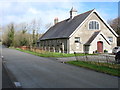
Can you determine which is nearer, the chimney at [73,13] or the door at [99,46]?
the door at [99,46]

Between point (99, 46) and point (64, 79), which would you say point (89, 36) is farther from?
point (64, 79)

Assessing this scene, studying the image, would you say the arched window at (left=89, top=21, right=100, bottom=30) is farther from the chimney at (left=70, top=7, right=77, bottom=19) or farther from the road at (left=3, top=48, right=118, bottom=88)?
the road at (left=3, top=48, right=118, bottom=88)

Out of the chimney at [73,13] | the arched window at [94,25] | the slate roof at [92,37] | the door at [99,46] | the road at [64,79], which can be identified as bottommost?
the road at [64,79]

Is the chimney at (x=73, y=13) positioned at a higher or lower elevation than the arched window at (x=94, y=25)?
higher

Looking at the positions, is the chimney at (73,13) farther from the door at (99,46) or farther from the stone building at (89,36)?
the door at (99,46)

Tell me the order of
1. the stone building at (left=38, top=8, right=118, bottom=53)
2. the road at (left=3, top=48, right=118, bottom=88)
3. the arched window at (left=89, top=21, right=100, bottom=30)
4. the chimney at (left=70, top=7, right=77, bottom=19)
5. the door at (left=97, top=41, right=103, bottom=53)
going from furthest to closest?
the chimney at (left=70, top=7, right=77, bottom=19), the arched window at (left=89, top=21, right=100, bottom=30), the door at (left=97, top=41, right=103, bottom=53), the stone building at (left=38, top=8, right=118, bottom=53), the road at (left=3, top=48, right=118, bottom=88)

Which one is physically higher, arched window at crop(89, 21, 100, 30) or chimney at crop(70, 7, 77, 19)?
chimney at crop(70, 7, 77, 19)

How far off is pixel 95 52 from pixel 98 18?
7.16 m

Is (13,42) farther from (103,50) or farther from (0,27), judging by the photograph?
(103,50)

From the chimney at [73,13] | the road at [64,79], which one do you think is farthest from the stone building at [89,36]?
the road at [64,79]

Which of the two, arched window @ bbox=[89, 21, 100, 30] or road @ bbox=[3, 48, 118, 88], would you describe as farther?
arched window @ bbox=[89, 21, 100, 30]

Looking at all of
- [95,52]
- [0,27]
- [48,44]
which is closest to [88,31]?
[95,52]

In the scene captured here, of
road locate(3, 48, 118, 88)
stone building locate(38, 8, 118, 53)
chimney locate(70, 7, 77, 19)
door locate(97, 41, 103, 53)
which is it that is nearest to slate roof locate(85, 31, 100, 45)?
stone building locate(38, 8, 118, 53)

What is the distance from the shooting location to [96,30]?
35.5 m
